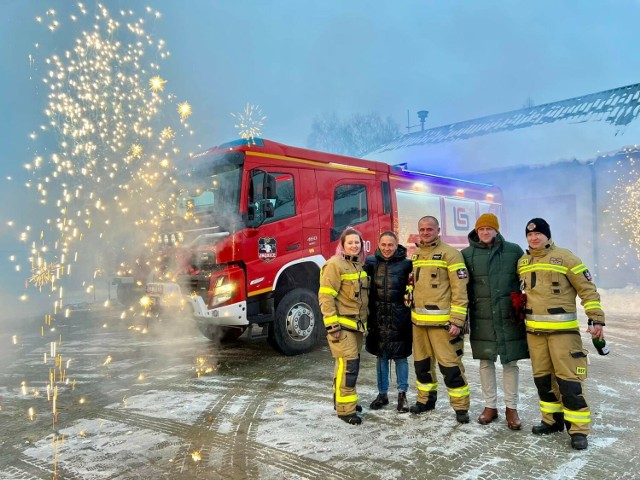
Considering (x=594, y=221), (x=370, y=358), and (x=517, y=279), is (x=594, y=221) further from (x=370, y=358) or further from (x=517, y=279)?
(x=517, y=279)

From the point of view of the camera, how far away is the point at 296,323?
6.56 m

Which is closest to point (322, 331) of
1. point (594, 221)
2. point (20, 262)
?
point (594, 221)

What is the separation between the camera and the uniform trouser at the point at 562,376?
3443mm

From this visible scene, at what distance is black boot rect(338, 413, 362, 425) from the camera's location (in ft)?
12.9

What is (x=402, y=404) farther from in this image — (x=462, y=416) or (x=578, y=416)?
(x=578, y=416)

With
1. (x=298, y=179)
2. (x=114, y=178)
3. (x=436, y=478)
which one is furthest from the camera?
(x=114, y=178)

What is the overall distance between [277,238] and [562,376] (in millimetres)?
3938

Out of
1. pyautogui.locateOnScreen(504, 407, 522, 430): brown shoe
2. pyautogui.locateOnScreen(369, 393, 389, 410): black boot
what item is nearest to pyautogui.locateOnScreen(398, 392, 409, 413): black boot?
pyautogui.locateOnScreen(369, 393, 389, 410): black boot

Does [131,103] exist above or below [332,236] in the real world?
above

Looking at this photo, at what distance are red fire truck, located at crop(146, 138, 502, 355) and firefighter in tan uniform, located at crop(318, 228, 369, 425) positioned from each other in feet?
6.89

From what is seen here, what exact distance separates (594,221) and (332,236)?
33.7 feet

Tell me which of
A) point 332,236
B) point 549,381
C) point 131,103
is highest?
point 131,103

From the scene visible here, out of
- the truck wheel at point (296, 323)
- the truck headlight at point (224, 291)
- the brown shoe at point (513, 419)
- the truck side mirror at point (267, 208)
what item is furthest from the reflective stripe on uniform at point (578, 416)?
the truck side mirror at point (267, 208)

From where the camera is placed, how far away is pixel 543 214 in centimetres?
1474
